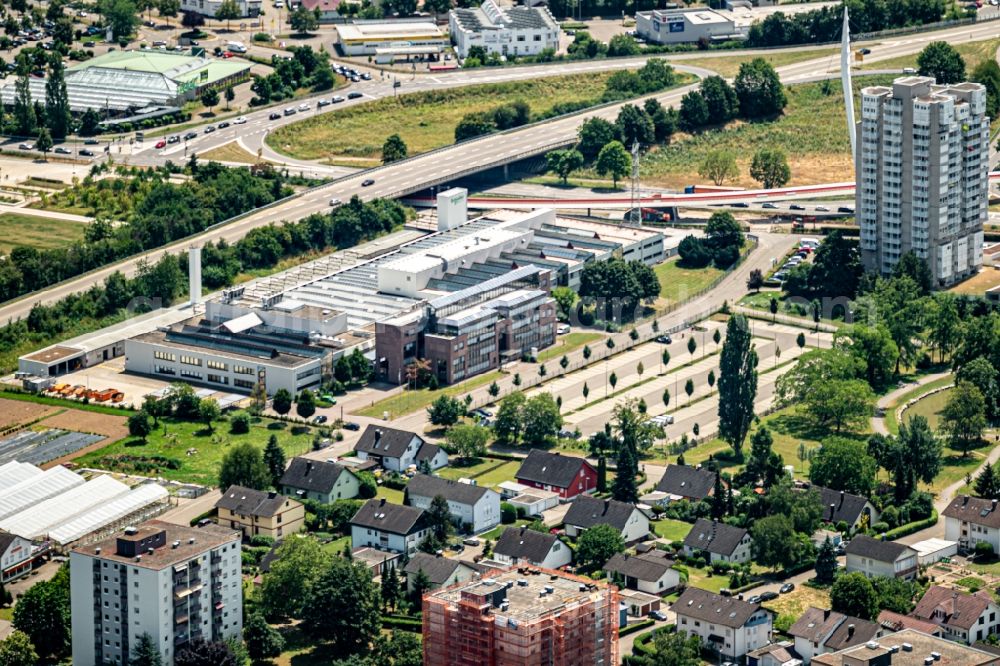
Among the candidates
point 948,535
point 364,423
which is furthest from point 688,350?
point 948,535

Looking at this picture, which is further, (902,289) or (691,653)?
(902,289)

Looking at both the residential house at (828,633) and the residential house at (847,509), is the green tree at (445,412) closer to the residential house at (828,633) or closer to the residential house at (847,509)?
the residential house at (847,509)

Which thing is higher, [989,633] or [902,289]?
[902,289]

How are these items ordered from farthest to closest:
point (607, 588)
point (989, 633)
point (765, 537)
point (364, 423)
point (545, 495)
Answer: point (364, 423) → point (545, 495) → point (765, 537) → point (989, 633) → point (607, 588)

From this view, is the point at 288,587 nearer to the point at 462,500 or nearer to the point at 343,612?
the point at 343,612

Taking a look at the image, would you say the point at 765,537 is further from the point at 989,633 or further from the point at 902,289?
the point at 902,289

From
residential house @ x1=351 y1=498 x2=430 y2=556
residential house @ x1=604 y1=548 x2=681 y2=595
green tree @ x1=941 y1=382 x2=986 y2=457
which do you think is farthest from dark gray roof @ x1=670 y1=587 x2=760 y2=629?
green tree @ x1=941 y1=382 x2=986 y2=457
